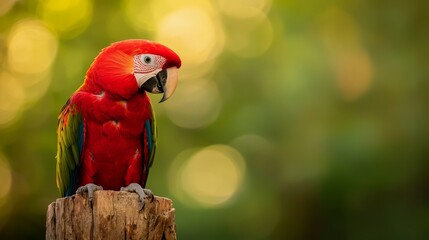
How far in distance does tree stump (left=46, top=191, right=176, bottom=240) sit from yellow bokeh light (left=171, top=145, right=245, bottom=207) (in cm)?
536

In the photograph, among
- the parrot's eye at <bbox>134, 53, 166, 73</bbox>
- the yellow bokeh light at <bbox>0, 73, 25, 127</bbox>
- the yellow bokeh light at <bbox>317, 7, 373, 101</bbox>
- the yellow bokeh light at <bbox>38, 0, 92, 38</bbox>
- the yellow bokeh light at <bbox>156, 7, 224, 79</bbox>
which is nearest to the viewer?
the parrot's eye at <bbox>134, 53, 166, 73</bbox>

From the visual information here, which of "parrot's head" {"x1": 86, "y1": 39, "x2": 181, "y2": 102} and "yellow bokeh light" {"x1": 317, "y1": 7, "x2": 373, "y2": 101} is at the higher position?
"yellow bokeh light" {"x1": 317, "y1": 7, "x2": 373, "y2": 101}

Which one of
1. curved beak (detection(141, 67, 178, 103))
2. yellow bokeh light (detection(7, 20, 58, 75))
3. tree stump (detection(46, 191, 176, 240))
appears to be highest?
yellow bokeh light (detection(7, 20, 58, 75))

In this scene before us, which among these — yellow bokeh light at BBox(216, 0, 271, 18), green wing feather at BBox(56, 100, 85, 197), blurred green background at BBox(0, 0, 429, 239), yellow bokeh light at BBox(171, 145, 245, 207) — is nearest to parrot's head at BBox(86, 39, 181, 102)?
green wing feather at BBox(56, 100, 85, 197)

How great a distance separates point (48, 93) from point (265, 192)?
2902 mm

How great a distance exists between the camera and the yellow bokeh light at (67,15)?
870 cm

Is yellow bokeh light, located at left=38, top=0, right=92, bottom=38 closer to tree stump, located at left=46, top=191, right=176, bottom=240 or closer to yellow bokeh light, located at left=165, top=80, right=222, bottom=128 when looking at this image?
yellow bokeh light, located at left=165, top=80, right=222, bottom=128

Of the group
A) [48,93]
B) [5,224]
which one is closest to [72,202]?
[48,93]

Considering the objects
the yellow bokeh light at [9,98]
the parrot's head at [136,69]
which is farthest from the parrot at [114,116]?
the yellow bokeh light at [9,98]

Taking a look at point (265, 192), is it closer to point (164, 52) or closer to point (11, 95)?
point (11, 95)

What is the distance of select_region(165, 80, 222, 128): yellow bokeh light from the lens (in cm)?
953

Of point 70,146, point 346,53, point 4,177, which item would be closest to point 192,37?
point 346,53

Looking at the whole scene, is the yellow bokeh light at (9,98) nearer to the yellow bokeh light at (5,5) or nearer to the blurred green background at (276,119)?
the blurred green background at (276,119)

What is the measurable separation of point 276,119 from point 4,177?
3.41 metres
